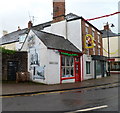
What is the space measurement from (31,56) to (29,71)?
5.44 ft

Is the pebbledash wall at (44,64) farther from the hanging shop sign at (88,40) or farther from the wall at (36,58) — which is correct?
the hanging shop sign at (88,40)

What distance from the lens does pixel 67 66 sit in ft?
54.5

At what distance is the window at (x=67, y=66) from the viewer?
53.2 feet

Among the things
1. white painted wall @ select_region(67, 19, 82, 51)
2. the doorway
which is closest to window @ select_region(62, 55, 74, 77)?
white painted wall @ select_region(67, 19, 82, 51)

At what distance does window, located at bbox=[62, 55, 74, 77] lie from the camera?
16.2m

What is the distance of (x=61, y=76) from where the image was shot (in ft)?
51.3

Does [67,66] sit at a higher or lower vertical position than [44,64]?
lower

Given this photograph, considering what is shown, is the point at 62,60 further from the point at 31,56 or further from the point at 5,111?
the point at 5,111

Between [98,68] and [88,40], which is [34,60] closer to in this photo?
[88,40]

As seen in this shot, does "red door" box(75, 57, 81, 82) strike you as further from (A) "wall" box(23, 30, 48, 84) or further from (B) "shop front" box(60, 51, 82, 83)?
(A) "wall" box(23, 30, 48, 84)

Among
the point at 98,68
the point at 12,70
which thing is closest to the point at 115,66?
the point at 98,68

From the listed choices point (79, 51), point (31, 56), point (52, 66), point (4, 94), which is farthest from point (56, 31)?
point (4, 94)

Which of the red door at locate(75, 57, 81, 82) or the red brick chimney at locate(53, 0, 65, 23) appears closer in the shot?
the red door at locate(75, 57, 81, 82)

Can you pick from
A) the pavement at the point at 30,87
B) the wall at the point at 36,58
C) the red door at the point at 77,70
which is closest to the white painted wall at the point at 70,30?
the red door at the point at 77,70
